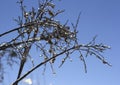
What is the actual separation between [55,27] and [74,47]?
642mm

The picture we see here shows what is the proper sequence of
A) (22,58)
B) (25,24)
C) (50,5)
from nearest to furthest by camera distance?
(22,58), (25,24), (50,5)

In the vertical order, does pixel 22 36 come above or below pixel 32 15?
below

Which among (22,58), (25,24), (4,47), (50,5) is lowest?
(22,58)

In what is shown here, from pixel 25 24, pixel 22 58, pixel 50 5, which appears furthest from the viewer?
pixel 50 5

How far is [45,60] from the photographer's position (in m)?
5.49

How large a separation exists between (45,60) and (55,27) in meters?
0.73

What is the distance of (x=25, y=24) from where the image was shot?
5.49 metres

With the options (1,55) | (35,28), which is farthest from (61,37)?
(1,55)

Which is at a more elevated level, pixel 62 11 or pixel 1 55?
pixel 62 11

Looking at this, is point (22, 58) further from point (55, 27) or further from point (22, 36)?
point (55, 27)

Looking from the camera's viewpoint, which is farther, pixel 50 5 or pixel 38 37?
pixel 50 5

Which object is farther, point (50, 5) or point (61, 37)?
point (50, 5)

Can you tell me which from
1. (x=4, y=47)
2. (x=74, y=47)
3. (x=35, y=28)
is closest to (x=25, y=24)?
(x=35, y=28)

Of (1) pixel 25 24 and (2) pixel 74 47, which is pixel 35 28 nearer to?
(1) pixel 25 24
